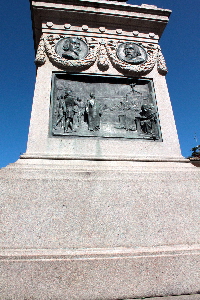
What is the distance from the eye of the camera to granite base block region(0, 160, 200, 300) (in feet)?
8.10

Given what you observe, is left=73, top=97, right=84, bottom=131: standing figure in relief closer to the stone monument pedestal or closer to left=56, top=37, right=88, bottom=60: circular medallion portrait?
the stone monument pedestal

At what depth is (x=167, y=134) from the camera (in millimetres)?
4391

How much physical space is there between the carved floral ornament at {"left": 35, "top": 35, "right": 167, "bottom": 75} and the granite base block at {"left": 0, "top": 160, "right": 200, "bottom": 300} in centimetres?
259

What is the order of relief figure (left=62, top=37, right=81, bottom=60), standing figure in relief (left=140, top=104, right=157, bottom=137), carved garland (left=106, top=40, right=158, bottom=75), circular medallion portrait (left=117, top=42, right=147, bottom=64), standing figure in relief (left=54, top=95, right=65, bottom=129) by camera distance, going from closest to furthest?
1. standing figure in relief (left=54, top=95, right=65, bottom=129)
2. standing figure in relief (left=140, top=104, right=157, bottom=137)
3. relief figure (left=62, top=37, right=81, bottom=60)
4. carved garland (left=106, top=40, right=158, bottom=75)
5. circular medallion portrait (left=117, top=42, right=147, bottom=64)

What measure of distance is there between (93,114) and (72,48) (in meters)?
1.92

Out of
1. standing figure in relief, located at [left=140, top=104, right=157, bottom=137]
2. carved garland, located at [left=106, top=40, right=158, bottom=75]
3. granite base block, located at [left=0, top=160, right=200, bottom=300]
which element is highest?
carved garland, located at [left=106, top=40, right=158, bottom=75]

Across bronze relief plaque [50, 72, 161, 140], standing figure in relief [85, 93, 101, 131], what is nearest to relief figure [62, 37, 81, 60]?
bronze relief plaque [50, 72, 161, 140]

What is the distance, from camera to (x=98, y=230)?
9.48 ft

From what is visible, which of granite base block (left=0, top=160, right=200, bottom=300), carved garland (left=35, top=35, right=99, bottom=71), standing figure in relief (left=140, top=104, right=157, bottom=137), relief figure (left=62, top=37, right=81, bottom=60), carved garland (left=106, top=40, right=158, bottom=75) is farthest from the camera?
carved garland (left=106, top=40, right=158, bottom=75)

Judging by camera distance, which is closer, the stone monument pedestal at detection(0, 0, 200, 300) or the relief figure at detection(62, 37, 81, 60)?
the stone monument pedestal at detection(0, 0, 200, 300)

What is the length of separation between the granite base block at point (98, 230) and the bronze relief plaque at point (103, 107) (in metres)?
0.94

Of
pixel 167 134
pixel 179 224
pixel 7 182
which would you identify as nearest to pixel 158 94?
pixel 167 134

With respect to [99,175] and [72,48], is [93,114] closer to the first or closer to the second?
[99,175]

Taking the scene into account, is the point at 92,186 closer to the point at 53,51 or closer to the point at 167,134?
the point at 167,134
